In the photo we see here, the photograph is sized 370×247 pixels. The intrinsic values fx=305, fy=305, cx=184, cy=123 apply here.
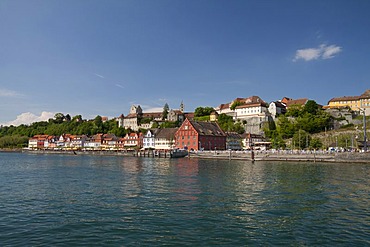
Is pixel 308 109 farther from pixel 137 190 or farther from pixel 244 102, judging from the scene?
pixel 137 190

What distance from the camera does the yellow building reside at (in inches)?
4406

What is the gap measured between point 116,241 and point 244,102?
422ft

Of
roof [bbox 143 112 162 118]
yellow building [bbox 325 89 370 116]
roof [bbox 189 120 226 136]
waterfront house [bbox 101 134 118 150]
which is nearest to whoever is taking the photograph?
roof [bbox 189 120 226 136]

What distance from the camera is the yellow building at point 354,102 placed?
112 m

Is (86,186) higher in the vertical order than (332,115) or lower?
lower

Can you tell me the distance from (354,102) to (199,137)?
221ft

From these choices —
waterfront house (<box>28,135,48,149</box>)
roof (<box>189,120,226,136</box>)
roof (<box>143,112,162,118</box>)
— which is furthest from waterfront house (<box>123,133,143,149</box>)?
waterfront house (<box>28,135,48,149</box>)

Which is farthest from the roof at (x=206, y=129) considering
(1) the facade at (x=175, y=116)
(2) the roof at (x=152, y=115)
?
(2) the roof at (x=152, y=115)

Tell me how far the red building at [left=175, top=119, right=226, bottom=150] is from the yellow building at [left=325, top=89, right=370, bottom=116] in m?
53.6

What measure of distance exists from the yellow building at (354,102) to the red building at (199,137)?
5361 cm

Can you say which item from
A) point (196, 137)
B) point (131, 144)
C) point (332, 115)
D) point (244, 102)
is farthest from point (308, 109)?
point (131, 144)

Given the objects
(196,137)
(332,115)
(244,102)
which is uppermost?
(244,102)

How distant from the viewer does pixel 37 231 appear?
14.3 meters

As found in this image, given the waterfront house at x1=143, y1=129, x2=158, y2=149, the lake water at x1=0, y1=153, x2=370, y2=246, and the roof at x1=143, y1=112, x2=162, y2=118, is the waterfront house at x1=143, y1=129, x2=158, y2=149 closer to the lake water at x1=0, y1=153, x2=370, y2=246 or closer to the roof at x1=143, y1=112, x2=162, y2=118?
the roof at x1=143, y1=112, x2=162, y2=118
